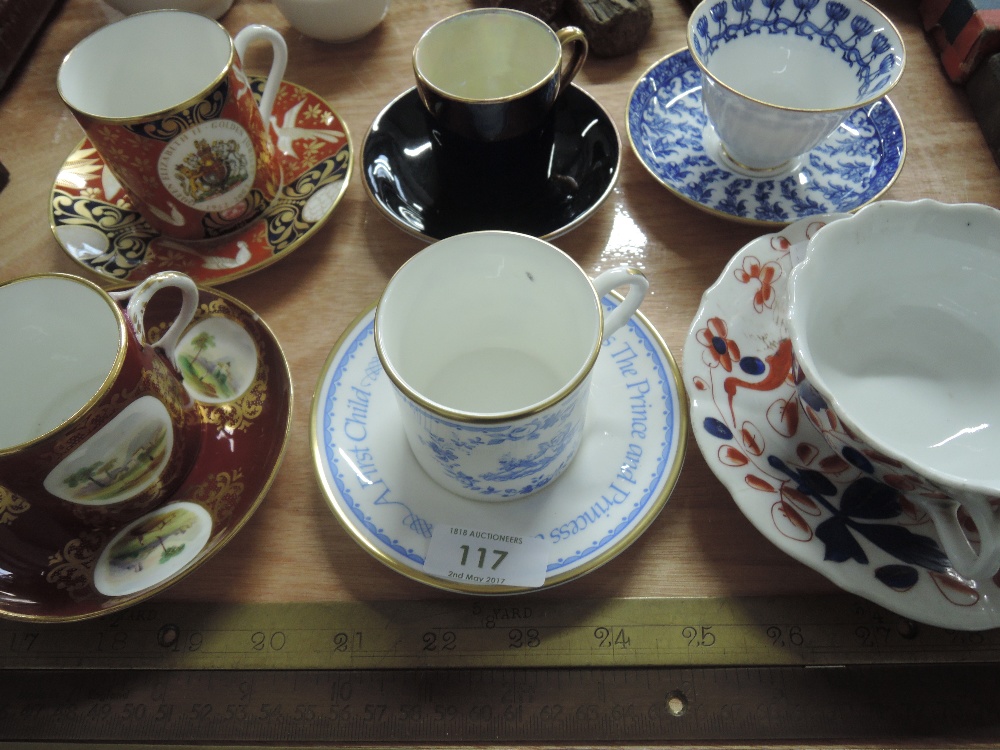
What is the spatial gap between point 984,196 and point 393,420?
28.6 inches

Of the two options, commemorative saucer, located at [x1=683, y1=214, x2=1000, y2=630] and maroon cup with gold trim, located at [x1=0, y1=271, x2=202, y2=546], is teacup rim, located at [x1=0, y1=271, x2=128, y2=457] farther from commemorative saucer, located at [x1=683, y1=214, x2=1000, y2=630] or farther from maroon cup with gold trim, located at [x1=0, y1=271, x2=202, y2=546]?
commemorative saucer, located at [x1=683, y1=214, x2=1000, y2=630]

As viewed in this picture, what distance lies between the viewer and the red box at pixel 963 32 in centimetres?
79

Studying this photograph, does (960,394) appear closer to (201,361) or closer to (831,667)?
(831,667)

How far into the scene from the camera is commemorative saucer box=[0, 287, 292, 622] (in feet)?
1.74

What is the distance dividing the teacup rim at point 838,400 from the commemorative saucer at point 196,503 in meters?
0.44

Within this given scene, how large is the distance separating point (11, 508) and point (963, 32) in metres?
1.18

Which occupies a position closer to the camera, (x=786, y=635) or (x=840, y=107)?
(x=786, y=635)

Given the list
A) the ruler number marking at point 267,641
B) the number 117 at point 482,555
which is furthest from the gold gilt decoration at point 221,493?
the number 117 at point 482,555

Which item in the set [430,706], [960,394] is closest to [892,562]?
[960,394]

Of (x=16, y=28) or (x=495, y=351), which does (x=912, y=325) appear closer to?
(x=495, y=351)

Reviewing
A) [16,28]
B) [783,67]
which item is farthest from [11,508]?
[783,67]

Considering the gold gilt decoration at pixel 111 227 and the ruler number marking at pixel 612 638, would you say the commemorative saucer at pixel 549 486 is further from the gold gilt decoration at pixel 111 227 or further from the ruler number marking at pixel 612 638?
the gold gilt decoration at pixel 111 227

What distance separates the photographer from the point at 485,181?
0.73m

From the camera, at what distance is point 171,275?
0.56 metres
